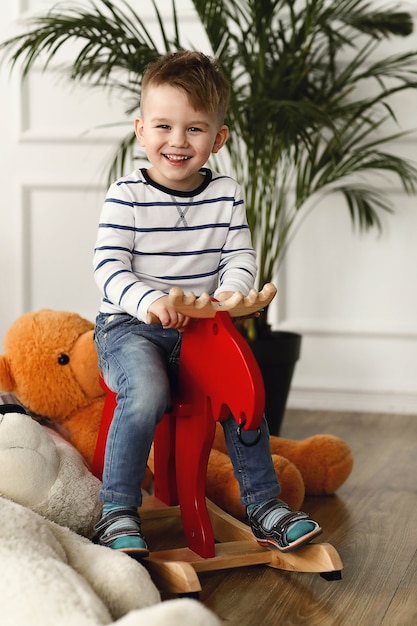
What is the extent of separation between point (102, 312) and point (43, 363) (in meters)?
0.30

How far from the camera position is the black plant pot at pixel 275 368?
89.0 inches

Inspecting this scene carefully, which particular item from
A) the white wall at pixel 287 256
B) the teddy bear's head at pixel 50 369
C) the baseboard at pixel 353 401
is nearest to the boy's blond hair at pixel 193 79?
the teddy bear's head at pixel 50 369

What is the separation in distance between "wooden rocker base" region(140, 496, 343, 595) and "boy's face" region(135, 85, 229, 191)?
24.2 inches

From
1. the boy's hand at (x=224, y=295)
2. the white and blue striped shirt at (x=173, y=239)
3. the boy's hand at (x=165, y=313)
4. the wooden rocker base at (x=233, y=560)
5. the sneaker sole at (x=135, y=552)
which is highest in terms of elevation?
the white and blue striped shirt at (x=173, y=239)

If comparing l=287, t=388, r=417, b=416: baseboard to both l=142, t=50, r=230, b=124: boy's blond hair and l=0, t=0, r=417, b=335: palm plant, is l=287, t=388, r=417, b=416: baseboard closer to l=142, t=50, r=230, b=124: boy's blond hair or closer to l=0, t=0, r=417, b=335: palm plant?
l=0, t=0, r=417, b=335: palm plant

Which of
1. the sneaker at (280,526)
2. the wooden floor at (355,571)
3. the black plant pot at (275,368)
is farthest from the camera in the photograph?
the black plant pot at (275,368)

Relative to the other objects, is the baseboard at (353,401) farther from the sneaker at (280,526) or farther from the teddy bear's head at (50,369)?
the sneaker at (280,526)

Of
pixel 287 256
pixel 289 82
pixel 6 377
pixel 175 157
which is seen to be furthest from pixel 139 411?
pixel 287 256

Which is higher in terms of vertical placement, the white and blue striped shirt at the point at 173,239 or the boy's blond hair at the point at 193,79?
the boy's blond hair at the point at 193,79

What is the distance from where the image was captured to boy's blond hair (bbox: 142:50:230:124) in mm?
1426

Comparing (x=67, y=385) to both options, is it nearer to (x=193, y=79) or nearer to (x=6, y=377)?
(x=6, y=377)

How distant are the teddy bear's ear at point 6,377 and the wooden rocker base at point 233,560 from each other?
55 centimetres

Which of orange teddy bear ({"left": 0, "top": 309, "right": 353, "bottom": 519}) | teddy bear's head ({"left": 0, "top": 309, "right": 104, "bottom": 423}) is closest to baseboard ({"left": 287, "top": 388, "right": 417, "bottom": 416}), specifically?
orange teddy bear ({"left": 0, "top": 309, "right": 353, "bottom": 519})

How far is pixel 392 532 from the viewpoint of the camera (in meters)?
1.60
